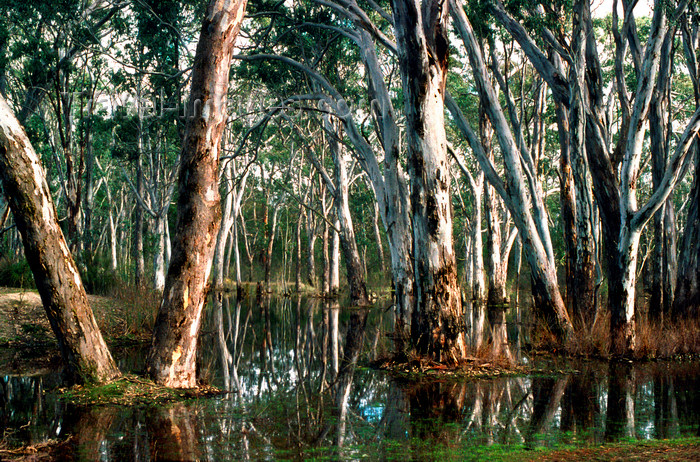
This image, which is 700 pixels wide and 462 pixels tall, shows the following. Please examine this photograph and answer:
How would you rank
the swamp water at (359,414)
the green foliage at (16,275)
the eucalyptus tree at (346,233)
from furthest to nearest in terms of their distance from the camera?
the eucalyptus tree at (346,233) → the green foliage at (16,275) → the swamp water at (359,414)

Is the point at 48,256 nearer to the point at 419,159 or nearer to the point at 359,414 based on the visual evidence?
the point at 359,414

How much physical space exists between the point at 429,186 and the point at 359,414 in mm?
3545

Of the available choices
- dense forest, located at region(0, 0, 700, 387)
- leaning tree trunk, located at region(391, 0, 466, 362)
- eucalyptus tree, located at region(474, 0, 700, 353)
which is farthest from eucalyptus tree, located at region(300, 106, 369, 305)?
leaning tree trunk, located at region(391, 0, 466, 362)

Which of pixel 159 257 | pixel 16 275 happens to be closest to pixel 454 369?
pixel 16 275

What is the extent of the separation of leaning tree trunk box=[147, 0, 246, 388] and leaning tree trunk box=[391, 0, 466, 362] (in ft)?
8.71

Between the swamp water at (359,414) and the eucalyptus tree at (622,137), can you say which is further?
the eucalyptus tree at (622,137)

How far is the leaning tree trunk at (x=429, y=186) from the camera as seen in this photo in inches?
321

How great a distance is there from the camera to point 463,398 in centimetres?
641

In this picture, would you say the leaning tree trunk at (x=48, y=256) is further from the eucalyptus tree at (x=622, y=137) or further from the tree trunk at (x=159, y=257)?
the tree trunk at (x=159, y=257)

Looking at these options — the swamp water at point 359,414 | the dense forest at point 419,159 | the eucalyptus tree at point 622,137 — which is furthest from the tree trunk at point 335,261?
the swamp water at point 359,414

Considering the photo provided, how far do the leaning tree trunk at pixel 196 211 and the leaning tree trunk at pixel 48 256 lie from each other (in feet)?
1.92

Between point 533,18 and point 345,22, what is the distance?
739 cm

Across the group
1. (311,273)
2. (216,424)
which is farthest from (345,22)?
(311,273)

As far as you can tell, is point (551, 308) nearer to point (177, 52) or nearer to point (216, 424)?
point (216, 424)
